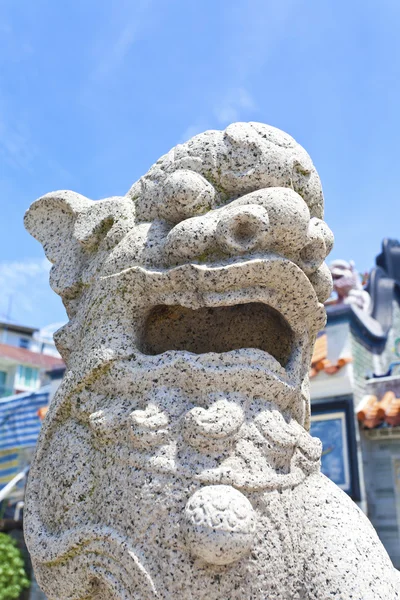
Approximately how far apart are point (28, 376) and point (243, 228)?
20308mm

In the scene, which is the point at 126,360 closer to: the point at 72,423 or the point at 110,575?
the point at 72,423

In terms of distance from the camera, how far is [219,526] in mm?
1386

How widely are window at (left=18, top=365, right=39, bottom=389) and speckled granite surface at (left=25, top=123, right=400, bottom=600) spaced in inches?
769

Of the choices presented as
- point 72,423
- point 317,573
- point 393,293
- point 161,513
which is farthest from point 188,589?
point 393,293

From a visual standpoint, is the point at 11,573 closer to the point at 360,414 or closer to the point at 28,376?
the point at 360,414

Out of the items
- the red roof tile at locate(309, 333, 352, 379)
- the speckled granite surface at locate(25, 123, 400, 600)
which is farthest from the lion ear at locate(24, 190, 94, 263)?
the red roof tile at locate(309, 333, 352, 379)

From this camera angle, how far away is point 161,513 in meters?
1.47

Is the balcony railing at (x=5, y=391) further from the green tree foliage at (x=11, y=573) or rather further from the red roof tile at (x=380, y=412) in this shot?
the red roof tile at (x=380, y=412)

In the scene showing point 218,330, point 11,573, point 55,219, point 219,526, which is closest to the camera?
point 219,526

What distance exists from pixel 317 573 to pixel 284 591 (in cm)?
10

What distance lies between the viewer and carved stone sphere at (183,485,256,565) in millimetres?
1380

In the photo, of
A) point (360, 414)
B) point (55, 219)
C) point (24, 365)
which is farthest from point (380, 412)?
point (24, 365)

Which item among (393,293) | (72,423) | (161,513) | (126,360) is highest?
(393,293)

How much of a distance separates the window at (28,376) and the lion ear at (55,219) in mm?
19183
